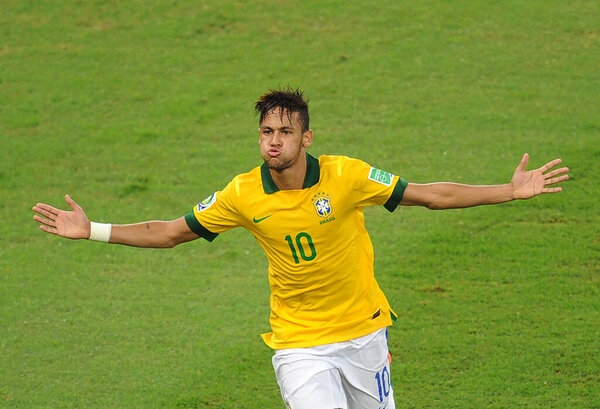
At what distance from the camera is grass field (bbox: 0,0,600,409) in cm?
784

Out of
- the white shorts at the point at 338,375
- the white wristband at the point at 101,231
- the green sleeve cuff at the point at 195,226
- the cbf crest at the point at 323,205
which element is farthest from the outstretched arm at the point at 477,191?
the white wristband at the point at 101,231

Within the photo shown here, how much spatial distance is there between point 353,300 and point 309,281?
33cm

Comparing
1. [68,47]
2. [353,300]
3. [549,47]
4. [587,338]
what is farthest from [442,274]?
[68,47]

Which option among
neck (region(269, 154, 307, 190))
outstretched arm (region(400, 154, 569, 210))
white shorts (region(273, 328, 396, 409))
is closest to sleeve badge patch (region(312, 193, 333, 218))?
neck (region(269, 154, 307, 190))

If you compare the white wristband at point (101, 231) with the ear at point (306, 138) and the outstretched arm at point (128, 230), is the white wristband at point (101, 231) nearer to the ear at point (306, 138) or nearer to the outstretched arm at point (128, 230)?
the outstretched arm at point (128, 230)

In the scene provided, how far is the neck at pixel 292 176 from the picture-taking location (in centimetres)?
555

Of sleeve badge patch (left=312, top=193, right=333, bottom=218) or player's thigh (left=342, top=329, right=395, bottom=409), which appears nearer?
sleeve badge patch (left=312, top=193, right=333, bottom=218)

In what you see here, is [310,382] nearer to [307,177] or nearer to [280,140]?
[307,177]

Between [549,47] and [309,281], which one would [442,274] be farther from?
[549,47]

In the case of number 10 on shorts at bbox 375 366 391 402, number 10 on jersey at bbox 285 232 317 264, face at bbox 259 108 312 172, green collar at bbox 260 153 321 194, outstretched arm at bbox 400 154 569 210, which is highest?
face at bbox 259 108 312 172

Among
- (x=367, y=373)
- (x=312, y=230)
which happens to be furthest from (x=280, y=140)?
(x=367, y=373)

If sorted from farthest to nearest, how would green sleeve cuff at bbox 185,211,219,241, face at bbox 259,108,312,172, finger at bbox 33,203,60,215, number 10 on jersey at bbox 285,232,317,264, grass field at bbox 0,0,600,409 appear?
1. grass field at bbox 0,0,600,409
2. green sleeve cuff at bbox 185,211,219,241
3. finger at bbox 33,203,60,215
4. number 10 on jersey at bbox 285,232,317,264
5. face at bbox 259,108,312,172

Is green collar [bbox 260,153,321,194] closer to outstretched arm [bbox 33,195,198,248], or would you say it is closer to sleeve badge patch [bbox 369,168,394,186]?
sleeve badge patch [bbox 369,168,394,186]

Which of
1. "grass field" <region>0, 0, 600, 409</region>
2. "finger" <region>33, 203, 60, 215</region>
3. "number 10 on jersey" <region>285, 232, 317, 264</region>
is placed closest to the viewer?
"number 10 on jersey" <region>285, 232, 317, 264</region>
